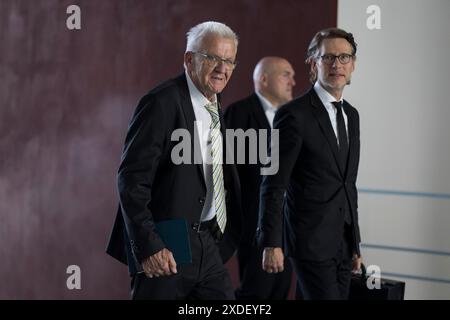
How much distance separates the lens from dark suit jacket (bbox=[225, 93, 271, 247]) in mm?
4816

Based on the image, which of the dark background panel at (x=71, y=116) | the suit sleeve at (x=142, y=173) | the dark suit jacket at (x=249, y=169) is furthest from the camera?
the dark suit jacket at (x=249, y=169)

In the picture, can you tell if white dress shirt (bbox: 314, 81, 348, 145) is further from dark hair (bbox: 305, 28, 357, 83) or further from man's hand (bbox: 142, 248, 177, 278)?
man's hand (bbox: 142, 248, 177, 278)

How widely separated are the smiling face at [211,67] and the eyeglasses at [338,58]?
592 millimetres

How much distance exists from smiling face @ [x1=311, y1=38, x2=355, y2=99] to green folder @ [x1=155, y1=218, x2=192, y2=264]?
3.37ft

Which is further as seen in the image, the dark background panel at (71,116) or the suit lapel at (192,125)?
the dark background panel at (71,116)

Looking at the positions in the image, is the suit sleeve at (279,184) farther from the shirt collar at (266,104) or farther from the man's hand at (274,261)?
the shirt collar at (266,104)

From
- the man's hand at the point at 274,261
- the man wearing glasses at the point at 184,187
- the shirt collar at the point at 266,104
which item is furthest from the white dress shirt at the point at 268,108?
the man wearing glasses at the point at 184,187

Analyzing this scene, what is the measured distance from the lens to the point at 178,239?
2584mm

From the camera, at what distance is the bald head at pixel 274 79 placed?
511 centimetres

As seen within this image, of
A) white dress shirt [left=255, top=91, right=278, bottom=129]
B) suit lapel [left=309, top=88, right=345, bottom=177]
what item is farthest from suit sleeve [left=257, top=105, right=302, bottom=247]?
white dress shirt [left=255, top=91, right=278, bottom=129]

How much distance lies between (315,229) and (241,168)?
5.79ft

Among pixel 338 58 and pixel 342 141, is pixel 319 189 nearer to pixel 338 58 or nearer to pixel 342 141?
pixel 342 141
